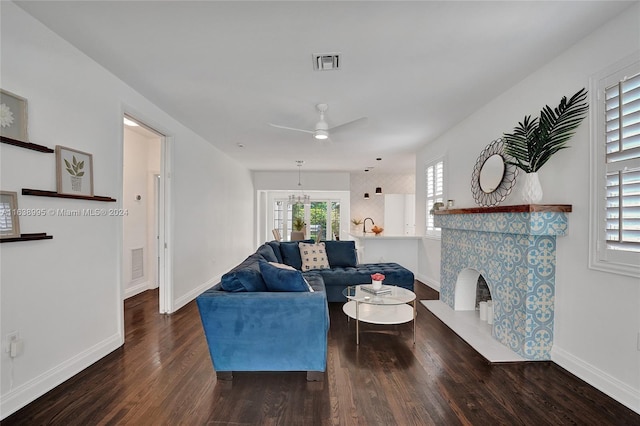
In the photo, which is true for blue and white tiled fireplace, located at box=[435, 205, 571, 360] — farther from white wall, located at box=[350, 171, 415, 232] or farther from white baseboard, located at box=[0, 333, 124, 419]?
white wall, located at box=[350, 171, 415, 232]

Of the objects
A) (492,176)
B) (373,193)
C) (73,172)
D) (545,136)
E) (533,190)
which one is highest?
(545,136)

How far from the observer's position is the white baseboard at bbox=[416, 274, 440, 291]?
5.43 meters

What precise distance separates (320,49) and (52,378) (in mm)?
3216

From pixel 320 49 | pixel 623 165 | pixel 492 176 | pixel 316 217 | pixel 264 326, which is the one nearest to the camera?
pixel 623 165

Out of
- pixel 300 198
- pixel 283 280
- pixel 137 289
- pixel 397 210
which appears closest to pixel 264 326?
pixel 283 280

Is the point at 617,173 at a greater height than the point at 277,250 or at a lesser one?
greater

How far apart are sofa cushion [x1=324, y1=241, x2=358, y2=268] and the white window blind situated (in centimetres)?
348

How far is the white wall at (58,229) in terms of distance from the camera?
206cm

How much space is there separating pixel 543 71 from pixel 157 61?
3.48 metres

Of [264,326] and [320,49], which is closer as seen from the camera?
[264,326]

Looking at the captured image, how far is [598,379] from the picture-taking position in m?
2.32

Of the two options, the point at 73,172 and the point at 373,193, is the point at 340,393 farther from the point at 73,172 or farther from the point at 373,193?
the point at 373,193

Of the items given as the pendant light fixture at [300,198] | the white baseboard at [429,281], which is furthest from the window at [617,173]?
the pendant light fixture at [300,198]

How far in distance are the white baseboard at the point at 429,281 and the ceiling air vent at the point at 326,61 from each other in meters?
4.10
